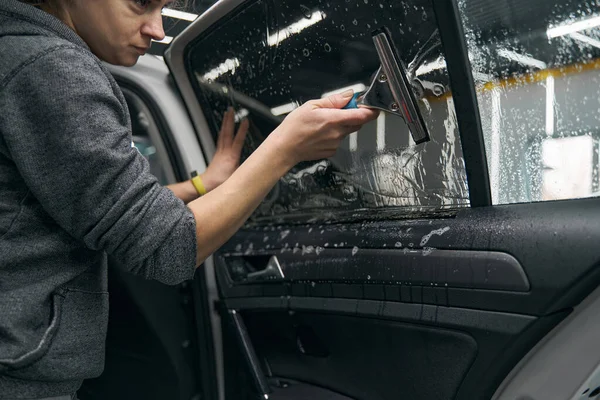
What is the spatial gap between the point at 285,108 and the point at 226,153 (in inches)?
13.2

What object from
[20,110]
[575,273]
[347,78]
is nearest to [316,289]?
[347,78]

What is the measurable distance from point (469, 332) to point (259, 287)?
2.31 feet

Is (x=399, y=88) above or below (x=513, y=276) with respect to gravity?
above

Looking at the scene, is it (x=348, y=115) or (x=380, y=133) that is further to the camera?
(x=380, y=133)

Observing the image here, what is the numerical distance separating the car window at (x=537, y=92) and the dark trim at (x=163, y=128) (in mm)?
1079

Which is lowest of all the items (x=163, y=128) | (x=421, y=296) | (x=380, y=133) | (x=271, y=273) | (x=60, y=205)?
(x=271, y=273)

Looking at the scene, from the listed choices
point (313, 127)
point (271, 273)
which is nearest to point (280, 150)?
point (313, 127)

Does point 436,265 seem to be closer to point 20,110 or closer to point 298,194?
point 298,194

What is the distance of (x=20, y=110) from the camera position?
2.99ft

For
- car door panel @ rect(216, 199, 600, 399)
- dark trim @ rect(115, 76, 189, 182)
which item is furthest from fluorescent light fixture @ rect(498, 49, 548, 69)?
dark trim @ rect(115, 76, 189, 182)

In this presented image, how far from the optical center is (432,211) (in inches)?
48.9

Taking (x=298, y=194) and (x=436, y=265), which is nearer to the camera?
(x=436, y=265)

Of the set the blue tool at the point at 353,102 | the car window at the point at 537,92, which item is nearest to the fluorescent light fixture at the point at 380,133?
the blue tool at the point at 353,102

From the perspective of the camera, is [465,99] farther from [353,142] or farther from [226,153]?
[226,153]
